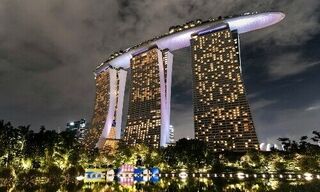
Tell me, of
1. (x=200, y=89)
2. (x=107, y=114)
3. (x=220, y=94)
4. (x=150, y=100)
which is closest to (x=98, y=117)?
(x=107, y=114)

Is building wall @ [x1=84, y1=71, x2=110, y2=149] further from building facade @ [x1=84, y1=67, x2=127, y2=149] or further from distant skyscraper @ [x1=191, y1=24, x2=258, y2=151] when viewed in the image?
distant skyscraper @ [x1=191, y1=24, x2=258, y2=151]

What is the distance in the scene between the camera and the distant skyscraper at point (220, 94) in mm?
128375

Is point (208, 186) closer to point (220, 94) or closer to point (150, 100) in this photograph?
point (220, 94)

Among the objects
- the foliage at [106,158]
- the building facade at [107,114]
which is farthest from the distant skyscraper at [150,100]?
the foliage at [106,158]

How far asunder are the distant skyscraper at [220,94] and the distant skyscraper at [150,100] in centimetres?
1571

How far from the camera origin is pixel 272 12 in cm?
14612

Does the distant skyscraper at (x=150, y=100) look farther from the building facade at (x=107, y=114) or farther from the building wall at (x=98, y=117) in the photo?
the building wall at (x=98, y=117)

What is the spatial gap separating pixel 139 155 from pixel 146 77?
234 feet

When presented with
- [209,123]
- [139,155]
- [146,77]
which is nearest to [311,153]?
[139,155]

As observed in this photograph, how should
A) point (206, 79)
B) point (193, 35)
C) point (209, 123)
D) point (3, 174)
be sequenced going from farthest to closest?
point (193, 35), point (206, 79), point (209, 123), point (3, 174)

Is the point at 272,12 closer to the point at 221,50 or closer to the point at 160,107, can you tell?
the point at 221,50

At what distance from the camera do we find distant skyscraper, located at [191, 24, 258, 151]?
128375 mm

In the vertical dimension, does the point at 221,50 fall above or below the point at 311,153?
above

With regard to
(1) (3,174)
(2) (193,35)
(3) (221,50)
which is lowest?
(1) (3,174)
